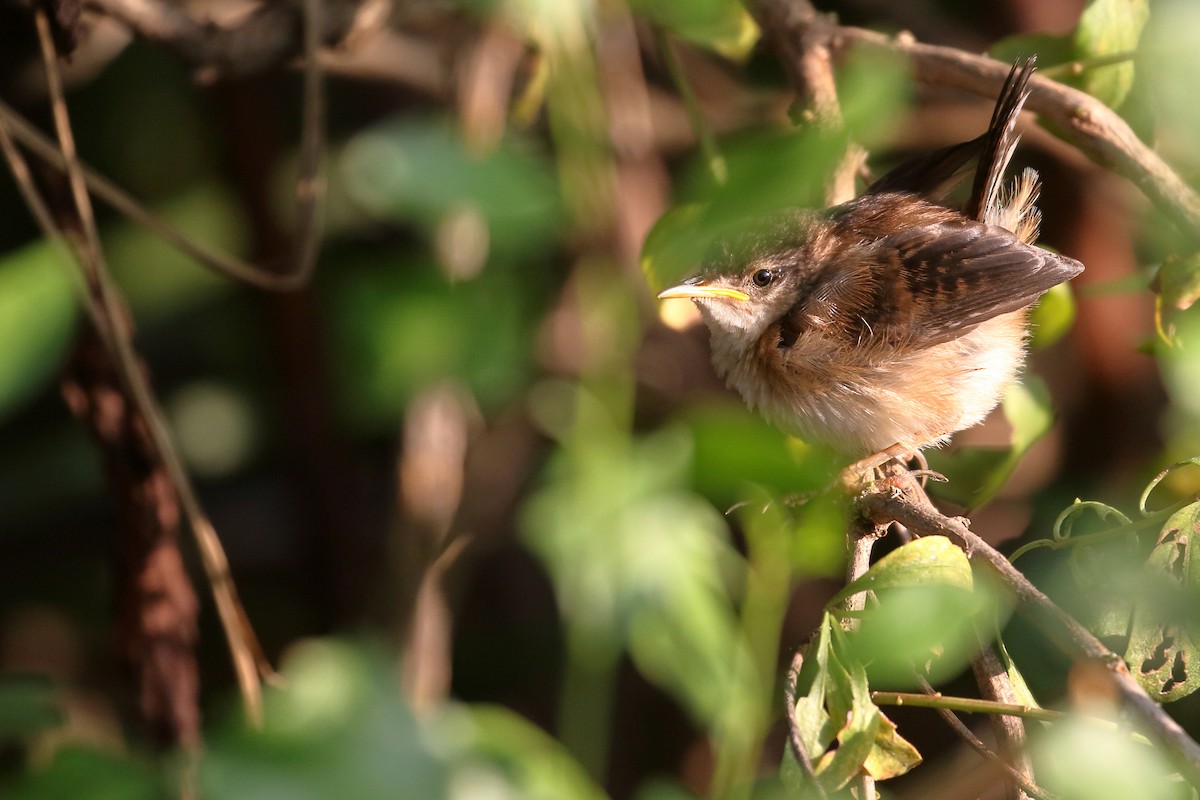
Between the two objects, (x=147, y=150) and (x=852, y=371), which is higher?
(x=852, y=371)

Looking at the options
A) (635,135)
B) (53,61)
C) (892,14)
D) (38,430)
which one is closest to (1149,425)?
(892,14)

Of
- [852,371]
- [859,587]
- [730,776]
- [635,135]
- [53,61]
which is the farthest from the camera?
[635,135]

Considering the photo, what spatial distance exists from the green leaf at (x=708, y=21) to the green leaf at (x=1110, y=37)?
0.81m

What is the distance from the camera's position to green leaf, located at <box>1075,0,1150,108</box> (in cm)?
267

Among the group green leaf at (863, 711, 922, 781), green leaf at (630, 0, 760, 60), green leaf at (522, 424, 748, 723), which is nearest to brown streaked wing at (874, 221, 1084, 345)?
green leaf at (630, 0, 760, 60)

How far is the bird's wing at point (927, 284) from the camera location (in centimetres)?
291

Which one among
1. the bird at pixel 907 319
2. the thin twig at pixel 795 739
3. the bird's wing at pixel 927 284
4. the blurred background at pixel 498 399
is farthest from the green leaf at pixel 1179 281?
the thin twig at pixel 795 739

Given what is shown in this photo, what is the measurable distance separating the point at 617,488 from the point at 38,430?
362 centimetres

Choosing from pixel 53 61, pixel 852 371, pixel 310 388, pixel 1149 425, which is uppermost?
pixel 53 61

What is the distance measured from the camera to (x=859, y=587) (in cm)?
192

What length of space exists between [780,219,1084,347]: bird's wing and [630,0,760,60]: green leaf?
2.21 feet

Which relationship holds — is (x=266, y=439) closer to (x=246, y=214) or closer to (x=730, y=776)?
(x=246, y=214)

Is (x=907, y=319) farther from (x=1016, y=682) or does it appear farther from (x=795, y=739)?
(x=795, y=739)

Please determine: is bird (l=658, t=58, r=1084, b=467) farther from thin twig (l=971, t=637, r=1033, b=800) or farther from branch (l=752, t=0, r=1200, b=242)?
thin twig (l=971, t=637, r=1033, b=800)
